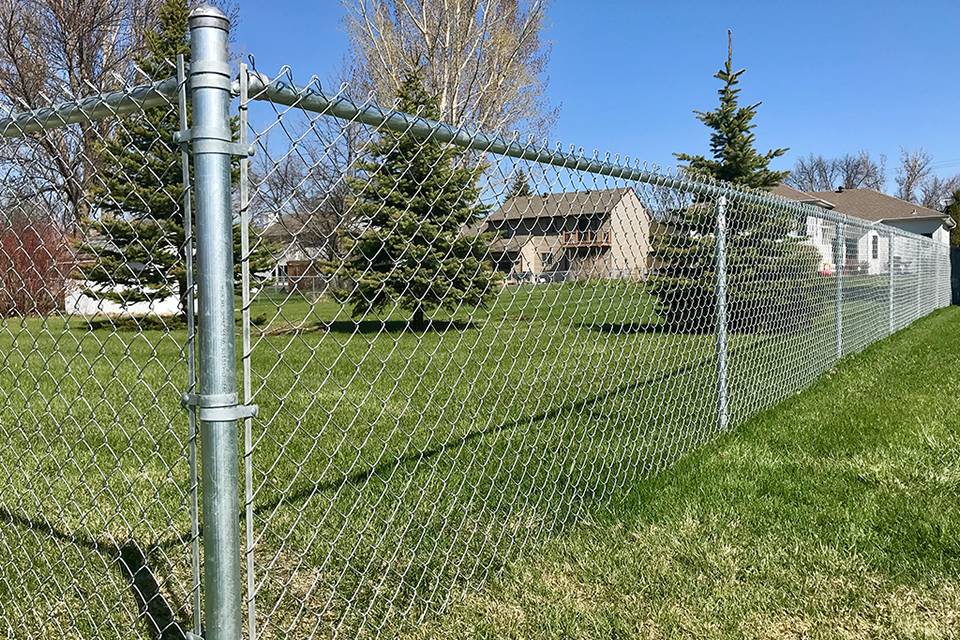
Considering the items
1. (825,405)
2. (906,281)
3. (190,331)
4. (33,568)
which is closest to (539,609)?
(190,331)

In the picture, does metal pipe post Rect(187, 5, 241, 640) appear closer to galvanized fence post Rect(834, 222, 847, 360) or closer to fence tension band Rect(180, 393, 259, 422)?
fence tension band Rect(180, 393, 259, 422)

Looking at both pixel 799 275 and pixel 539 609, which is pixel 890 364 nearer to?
pixel 799 275

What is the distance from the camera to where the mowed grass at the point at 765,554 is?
2.25 metres

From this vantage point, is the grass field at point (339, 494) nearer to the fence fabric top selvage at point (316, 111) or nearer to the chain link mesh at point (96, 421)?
the chain link mesh at point (96, 421)

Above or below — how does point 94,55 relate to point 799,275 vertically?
above

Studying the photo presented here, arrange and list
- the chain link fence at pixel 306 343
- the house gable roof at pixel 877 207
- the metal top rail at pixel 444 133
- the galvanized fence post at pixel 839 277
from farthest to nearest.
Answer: the house gable roof at pixel 877 207 → the galvanized fence post at pixel 839 277 → the metal top rail at pixel 444 133 → the chain link fence at pixel 306 343

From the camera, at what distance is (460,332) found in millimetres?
3557

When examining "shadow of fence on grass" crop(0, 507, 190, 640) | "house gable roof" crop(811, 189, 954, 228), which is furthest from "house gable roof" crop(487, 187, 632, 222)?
"house gable roof" crop(811, 189, 954, 228)

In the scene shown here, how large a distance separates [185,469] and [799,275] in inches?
194

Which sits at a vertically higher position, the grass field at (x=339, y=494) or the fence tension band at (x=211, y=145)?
the fence tension band at (x=211, y=145)

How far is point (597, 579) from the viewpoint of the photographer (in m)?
2.52

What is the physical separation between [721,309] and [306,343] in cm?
287

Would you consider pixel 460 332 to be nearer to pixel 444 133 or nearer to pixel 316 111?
pixel 444 133

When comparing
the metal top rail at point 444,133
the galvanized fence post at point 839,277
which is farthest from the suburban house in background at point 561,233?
the galvanized fence post at point 839,277
